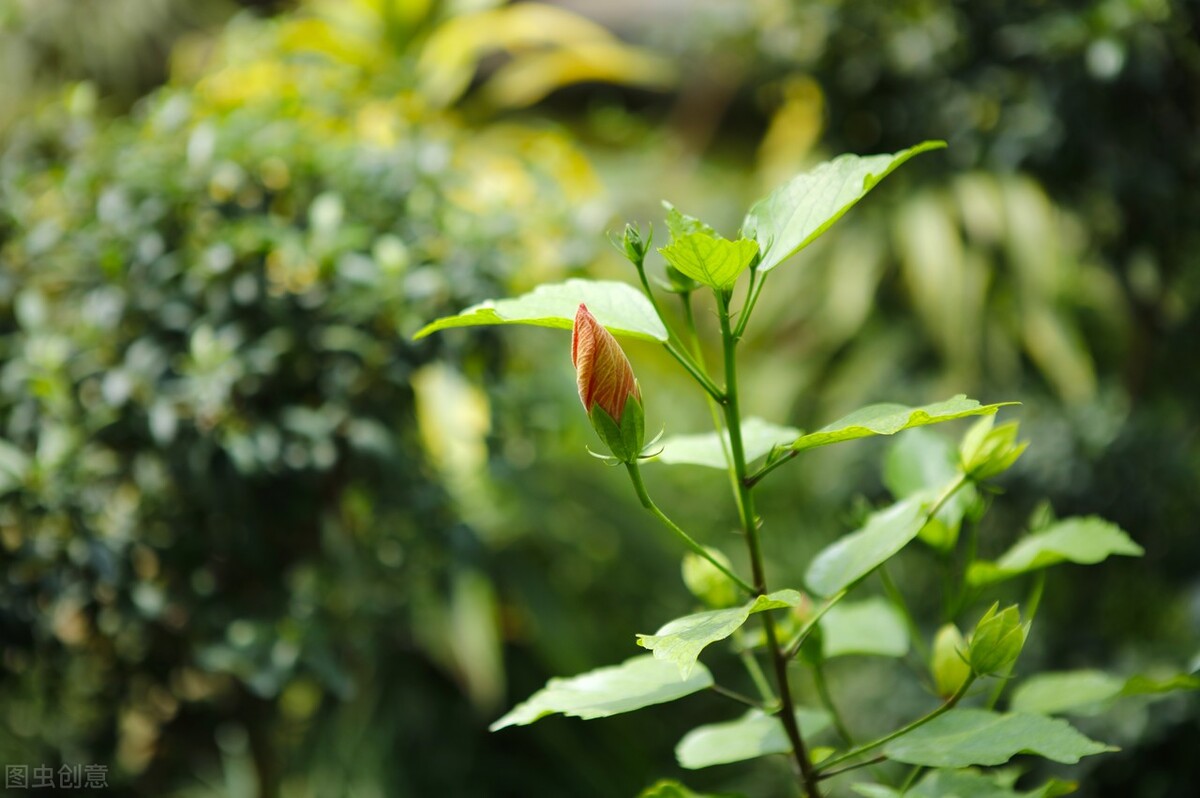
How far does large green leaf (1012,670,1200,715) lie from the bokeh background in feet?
0.97

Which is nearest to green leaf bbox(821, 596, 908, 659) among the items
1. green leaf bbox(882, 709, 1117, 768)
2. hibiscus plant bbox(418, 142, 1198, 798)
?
hibiscus plant bbox(418, 142, 1198, 798)

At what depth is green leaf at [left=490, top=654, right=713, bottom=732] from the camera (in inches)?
20.4

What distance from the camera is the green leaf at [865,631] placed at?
661 mm

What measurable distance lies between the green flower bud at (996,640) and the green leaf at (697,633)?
120 mm

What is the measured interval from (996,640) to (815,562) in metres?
0.11

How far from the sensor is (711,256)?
47 centimetres

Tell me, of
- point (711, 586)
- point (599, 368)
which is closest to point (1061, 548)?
point (711, 586)

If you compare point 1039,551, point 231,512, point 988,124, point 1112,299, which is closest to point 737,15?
point 988,124

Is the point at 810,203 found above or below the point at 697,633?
above

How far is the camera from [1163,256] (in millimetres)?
1723

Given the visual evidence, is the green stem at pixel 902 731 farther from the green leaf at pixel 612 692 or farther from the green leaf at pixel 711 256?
the green leaf at pixel 711 256

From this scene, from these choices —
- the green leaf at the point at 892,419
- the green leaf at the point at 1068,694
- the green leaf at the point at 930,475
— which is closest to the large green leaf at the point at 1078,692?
the green leaf at the point at 1068,694

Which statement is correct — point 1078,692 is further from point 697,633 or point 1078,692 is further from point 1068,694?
point 697,633

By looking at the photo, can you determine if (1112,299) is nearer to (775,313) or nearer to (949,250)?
(949,250)
